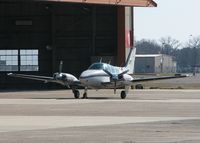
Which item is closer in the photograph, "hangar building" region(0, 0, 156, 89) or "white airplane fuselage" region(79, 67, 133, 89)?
"white airplane fuselage" region(79, 67, 133, 89)

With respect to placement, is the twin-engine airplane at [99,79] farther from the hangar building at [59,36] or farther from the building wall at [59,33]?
the building wall at [59,33]

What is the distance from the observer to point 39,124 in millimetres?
21344

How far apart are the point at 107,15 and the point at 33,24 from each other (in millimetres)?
7981

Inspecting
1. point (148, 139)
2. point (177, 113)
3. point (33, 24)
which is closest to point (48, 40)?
point (33, 24)

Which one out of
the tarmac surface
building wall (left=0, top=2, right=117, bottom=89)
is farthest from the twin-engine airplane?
building wall (left=0, top=2, right=117, bottom=89)

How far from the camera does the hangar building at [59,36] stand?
62.8 metres

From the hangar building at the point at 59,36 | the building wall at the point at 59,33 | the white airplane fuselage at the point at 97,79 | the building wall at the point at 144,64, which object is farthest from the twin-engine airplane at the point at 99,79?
the building wall at the point at 144,64

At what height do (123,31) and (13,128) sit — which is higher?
(123,31)

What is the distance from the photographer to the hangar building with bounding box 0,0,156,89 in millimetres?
62750

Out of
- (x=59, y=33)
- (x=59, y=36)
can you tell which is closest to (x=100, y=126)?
(x=59, y=36)

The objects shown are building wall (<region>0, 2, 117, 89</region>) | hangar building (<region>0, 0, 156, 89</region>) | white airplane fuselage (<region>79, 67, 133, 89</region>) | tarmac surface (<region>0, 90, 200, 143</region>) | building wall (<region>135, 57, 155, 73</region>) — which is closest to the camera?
tarmac surface (<region>0, 90, 200, 143</region>)

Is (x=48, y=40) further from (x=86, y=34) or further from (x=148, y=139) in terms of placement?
(x=148, y=139)

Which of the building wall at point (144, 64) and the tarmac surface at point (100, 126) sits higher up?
the building wall at point (144, 64)

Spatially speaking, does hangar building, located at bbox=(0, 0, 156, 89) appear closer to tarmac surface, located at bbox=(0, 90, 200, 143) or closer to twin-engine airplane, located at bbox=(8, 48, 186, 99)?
twin-engine airplane, located at bbox=(8, 48, 186, 99)
